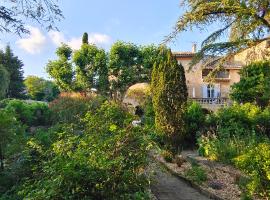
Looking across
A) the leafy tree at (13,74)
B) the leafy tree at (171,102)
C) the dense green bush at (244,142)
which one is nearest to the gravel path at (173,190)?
the dense green bush at (244,142)

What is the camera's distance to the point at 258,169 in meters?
6.71

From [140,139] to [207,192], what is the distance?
125 inches

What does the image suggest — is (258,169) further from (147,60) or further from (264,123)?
(147,60)

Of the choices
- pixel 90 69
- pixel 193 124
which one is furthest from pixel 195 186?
pixel 90 69

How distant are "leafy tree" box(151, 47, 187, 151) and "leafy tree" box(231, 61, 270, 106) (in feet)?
25.0

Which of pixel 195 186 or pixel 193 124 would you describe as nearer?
pixel 195 186

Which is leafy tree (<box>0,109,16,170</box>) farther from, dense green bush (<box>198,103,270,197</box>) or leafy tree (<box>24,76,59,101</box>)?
leafy tree (<box>24,76,59,101</box>)

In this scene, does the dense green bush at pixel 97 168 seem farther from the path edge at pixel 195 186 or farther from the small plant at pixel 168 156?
the small plant at pixel 168 156

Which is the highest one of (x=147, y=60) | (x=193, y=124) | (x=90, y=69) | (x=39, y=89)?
(x=147, y=60)

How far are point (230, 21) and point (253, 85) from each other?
17.6ft

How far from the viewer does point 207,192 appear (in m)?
8.26

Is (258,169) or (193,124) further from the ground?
(193,124)

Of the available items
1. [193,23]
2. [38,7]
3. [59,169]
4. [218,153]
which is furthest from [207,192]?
[193,23]

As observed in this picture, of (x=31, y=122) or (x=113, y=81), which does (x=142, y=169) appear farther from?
(x=113, y=81)
